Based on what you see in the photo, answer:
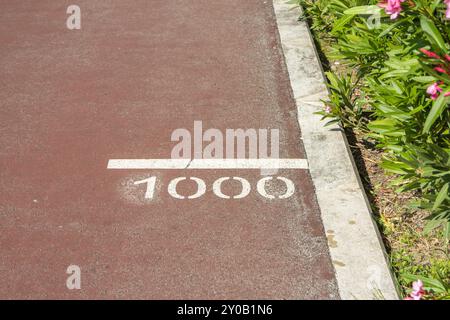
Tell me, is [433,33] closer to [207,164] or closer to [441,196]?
[441,196]

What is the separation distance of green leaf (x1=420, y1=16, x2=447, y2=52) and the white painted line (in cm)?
211

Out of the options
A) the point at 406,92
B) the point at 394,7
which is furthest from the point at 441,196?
the point at 394,7

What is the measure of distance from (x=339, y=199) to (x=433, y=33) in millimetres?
1794

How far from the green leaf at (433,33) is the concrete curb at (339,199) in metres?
1.65

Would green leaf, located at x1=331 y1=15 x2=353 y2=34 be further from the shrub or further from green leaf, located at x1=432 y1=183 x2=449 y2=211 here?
green leaf, located at x1=432 y1=183 x2=449 y2=211

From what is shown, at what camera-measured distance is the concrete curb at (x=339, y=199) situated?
5164 mm

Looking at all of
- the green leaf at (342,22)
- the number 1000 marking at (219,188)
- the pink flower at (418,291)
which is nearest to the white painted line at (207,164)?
the number 1000 marking at (219,188)

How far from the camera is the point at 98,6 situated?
34.6ft

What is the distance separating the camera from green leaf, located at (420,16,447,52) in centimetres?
481

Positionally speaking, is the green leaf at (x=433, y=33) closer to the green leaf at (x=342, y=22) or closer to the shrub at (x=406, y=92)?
the shrub at (x=406, y=92)

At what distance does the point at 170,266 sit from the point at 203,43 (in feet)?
14.5

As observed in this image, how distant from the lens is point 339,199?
6012 millimetres
